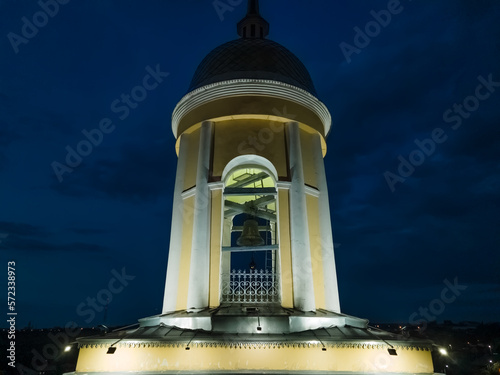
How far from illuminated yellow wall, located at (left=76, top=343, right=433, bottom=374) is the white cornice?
23.0 ft

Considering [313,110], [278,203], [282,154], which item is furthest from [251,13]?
[278,203]

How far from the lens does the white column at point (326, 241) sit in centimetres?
1019

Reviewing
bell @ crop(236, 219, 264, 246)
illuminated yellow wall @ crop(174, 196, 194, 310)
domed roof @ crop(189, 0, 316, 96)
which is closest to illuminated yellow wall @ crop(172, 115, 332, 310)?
illuminated yellow wall @ crop(174, 196, 194, 310)

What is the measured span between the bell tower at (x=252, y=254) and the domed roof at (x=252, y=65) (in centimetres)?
5

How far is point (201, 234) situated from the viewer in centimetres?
989

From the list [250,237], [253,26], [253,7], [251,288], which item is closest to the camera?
[251,288]

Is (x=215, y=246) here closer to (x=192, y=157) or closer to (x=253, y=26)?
(x=192, y=157)

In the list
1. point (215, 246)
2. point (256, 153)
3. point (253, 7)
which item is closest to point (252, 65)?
point (256, 153)

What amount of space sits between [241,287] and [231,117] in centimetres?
489

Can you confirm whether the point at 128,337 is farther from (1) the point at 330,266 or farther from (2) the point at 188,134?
(2) the point at 188,134

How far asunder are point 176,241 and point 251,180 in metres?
3.29

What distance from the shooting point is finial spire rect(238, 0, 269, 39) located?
14508mm

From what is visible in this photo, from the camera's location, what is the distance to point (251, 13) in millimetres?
14711

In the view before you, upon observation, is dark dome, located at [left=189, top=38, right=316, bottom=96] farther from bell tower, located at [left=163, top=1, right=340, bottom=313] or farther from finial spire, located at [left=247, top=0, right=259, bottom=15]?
finial spire, located at [left=247, top=0, right=259, bottom=15]
